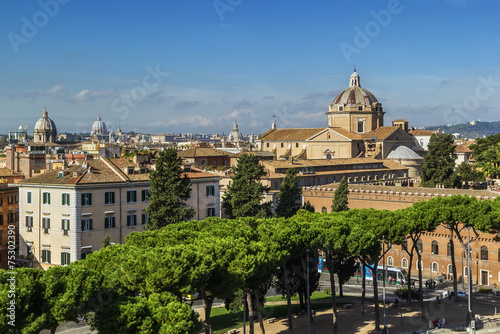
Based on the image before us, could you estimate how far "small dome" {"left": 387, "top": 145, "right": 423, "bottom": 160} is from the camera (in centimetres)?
10331

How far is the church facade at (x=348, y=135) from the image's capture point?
342ft

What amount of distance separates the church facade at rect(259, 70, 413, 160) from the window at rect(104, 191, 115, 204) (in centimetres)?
5220

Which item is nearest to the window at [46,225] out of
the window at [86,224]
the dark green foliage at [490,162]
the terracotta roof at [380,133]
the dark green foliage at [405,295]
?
the window at [86,224]

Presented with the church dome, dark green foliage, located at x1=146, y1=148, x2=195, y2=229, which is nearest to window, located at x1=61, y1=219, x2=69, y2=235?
dark green foliage, located at x1=146, y1=148, x2=195, y2=229

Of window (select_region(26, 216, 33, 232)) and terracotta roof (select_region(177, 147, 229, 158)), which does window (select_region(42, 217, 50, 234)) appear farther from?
terracotta roof (select_region(177, 147, 229, 158))

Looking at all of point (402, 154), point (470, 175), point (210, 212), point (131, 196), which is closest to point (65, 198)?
point (131, 196)

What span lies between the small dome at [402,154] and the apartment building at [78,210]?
60617 millimetres

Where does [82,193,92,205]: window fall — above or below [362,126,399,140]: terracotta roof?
below

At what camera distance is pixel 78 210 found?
4819 cm

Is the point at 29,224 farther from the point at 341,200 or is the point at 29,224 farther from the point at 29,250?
the point at 341,200

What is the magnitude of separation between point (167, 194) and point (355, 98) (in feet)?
246

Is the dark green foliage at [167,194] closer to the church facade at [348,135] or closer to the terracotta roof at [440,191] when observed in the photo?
the terracotta roof at [440,191]

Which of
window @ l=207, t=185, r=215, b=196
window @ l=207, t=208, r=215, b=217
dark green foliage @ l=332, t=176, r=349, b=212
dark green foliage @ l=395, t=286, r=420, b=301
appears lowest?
dark green foliage @ l=395, t=286, r=420, b=301

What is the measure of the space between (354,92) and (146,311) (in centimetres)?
9731
